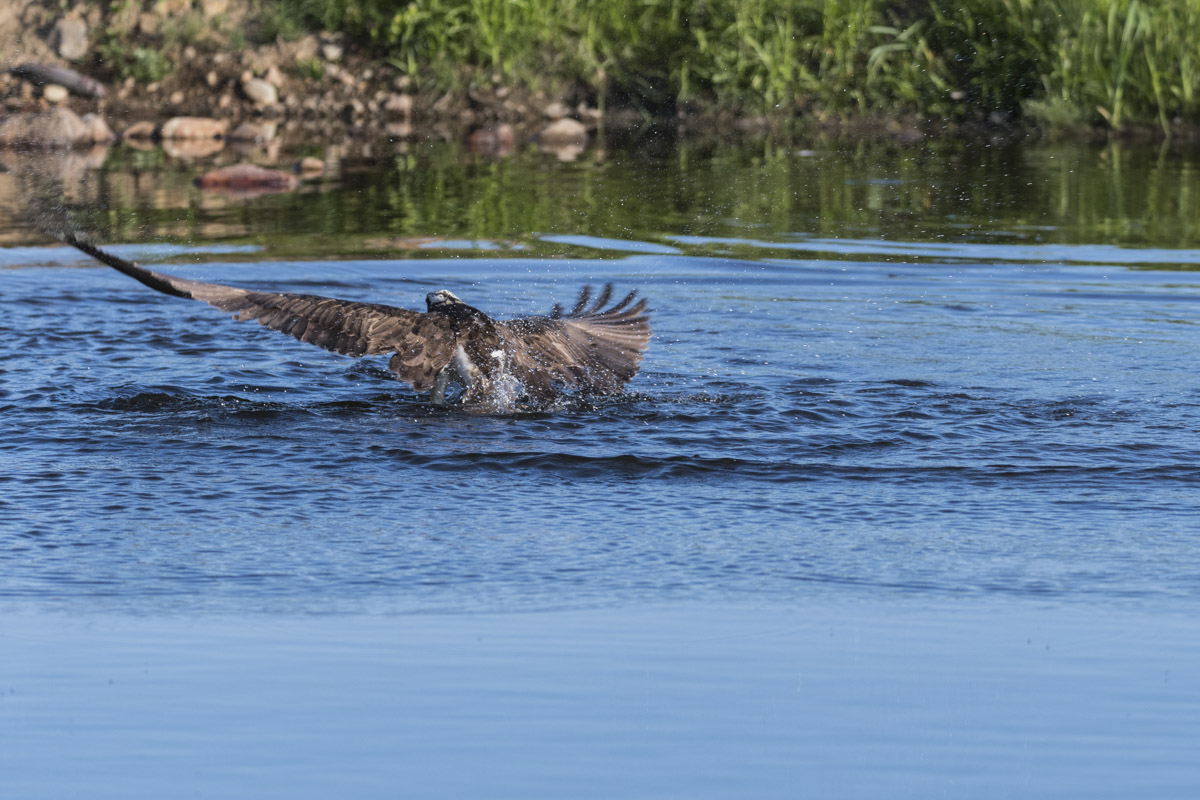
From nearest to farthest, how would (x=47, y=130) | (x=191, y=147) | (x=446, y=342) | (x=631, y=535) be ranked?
(x=631, y=535), (x=446, y=342), (x=47, y=130), (x=191, y=147)

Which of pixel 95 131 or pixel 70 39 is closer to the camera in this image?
pixel 95 131

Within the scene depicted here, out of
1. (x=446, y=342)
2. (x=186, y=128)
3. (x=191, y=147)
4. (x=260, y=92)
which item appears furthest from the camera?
(x=260, y=92)

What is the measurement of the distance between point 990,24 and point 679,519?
12.5m

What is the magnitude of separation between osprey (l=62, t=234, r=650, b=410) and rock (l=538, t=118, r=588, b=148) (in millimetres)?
9863

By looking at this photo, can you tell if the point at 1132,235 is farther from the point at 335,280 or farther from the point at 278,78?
the point at 278,78

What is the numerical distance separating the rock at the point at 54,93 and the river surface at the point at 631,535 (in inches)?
294

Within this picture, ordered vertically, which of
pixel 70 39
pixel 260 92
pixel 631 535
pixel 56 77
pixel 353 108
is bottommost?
pixel 631 535

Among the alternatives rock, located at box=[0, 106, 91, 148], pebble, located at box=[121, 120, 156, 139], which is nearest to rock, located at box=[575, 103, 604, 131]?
pebble, located at box=[121, 120, 156, 139]

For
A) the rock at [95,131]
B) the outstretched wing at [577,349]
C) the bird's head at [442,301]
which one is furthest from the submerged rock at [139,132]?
the bird's head at [442,301]

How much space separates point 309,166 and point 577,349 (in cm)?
806

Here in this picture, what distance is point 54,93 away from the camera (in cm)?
1688

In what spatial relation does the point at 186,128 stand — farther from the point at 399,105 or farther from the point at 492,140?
the point at 492,140

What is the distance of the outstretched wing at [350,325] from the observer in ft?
20.8

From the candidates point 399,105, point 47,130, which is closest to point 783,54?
point 399,105
